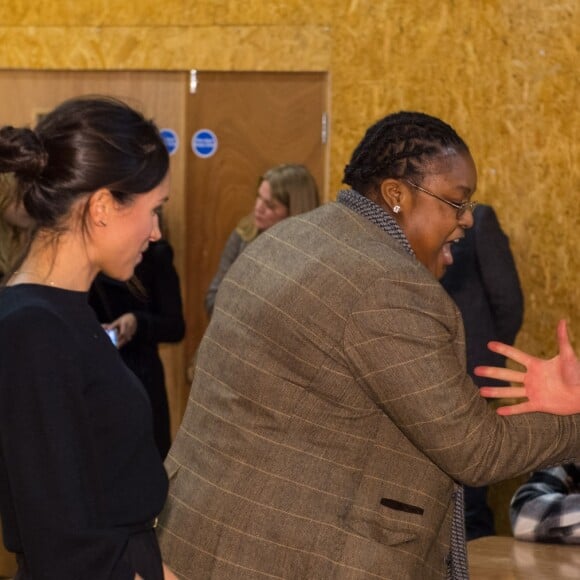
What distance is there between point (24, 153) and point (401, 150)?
2.98 ft

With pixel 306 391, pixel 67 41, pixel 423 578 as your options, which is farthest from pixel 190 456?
pixel 67 41

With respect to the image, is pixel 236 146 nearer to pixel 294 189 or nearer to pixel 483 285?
pixel 294 189

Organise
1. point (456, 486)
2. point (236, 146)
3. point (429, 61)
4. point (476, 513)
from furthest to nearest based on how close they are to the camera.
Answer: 1. point (236, 146)
2. point (429, 61)
3. point (476, 513)
4. point (456, 486)

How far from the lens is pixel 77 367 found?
1751mm

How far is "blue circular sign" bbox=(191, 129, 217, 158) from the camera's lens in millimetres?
6562

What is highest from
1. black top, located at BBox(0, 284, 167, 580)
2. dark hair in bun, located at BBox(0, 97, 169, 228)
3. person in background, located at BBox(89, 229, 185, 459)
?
dark hair in bun, located at BBox(0, 97, 169, 228)

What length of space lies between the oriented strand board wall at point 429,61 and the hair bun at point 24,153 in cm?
424

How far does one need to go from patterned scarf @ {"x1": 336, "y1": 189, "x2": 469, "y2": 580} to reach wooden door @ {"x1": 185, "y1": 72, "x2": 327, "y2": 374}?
3923 millimetres

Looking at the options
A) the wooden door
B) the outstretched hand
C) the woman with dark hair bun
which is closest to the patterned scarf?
the outstretched hand

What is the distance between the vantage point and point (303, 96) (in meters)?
6.39

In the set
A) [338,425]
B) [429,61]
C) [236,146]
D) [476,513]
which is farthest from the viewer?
[236,146]

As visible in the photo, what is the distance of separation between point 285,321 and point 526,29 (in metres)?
3.93

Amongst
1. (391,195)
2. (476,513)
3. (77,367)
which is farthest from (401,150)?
(476,513)

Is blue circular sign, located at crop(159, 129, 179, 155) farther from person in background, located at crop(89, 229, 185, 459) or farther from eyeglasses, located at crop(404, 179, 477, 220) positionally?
eyeglasses, located at crop(404, 179, 477, 220)
